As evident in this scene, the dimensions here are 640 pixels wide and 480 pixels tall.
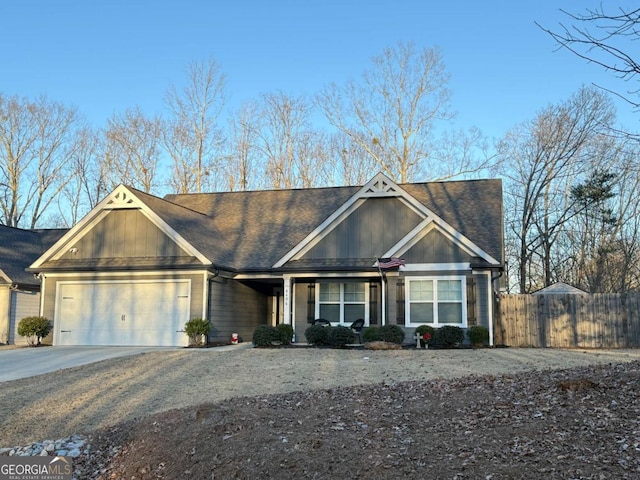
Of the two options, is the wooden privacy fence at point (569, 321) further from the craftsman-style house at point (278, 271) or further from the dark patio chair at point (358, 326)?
the dark patio chair at point (358, 326)

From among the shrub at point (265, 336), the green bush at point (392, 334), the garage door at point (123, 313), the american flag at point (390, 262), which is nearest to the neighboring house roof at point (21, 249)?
the garage door at point (123, 313)

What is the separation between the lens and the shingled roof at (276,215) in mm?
21844

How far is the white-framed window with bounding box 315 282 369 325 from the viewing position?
20.7m

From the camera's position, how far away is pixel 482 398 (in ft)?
27.2

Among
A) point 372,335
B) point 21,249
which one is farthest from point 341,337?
point 21,249

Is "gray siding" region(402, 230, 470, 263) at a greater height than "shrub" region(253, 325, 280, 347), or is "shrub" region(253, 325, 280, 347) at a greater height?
"gray siding" region(402, 230, 470, 263)

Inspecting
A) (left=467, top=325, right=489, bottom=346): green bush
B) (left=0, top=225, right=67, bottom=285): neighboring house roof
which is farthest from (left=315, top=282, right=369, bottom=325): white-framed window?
(left=0, top=225, right=67, bottom=285): neighboring house roof

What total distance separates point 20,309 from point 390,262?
48.6 ft

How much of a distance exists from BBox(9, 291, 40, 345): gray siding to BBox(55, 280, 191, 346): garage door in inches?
140

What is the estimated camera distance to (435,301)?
1955 centimetres

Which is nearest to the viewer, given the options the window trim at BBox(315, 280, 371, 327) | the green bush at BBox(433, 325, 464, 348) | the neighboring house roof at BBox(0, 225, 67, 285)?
the green bush at BBox(433, 325, 464, 348)

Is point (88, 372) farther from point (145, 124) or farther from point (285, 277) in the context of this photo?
point (145, 124)

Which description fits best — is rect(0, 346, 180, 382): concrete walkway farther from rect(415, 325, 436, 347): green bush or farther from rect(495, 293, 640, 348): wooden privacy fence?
rect(495, 293, 640, 348): wooden privacy fence

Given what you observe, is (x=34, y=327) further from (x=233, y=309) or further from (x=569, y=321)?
(x=569, y=321)
